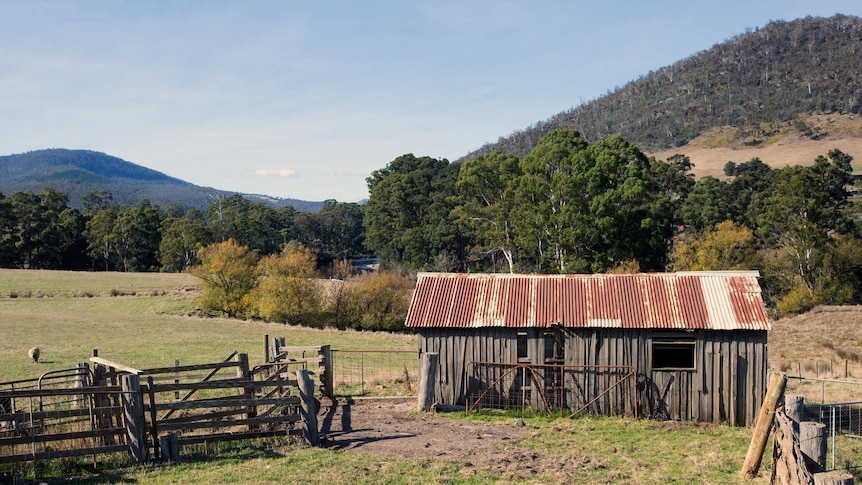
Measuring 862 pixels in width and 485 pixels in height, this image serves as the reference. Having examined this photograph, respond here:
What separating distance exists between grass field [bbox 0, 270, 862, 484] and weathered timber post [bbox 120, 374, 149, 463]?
37 centimetres

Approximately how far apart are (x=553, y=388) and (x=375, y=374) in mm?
10451

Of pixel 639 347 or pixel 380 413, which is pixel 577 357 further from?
pixel 380 413

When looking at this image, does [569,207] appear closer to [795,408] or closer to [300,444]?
[300,444]

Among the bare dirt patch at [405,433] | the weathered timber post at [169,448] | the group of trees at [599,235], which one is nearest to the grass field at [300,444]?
the weathered timber post at [169,448]

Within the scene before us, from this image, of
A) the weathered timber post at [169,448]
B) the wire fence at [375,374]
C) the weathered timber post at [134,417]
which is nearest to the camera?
the weathered timber post at [134,417]

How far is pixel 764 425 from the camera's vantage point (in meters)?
12.6

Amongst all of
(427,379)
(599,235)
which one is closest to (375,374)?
(427,379)

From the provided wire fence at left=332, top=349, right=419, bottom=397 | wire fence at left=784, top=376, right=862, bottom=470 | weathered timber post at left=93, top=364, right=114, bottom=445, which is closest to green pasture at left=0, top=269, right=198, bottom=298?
wire fence at left=332, top=349, right=419, bottom=397

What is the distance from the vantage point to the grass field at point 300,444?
41.3 feet

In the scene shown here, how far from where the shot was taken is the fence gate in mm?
18766

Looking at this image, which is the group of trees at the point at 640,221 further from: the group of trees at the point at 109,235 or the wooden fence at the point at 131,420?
the group of trees at the point at 109,235

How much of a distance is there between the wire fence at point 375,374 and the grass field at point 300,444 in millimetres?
4384

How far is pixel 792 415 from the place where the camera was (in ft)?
39.1

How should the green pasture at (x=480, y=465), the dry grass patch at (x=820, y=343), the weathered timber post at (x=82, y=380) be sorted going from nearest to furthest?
the green pasture at (x=480, y=465) < the weathered timber post at (x=82, y=380) < the dry grass patch at (x=820, y=343)
